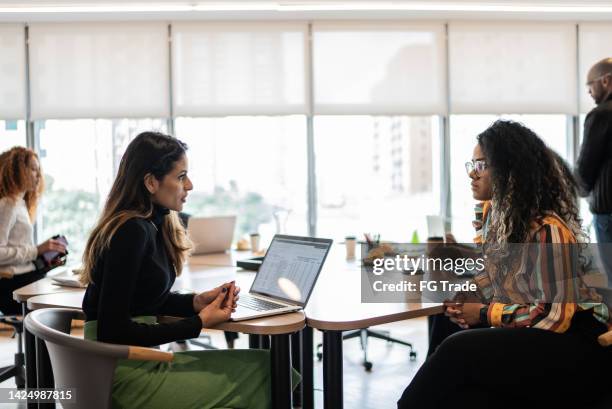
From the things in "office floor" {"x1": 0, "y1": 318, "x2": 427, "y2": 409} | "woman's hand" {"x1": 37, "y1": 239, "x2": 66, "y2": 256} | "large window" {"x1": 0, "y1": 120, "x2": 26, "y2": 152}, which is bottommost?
"office floor" {"x1": 0, "y1": 318, "x2": 427, "y2": 409}

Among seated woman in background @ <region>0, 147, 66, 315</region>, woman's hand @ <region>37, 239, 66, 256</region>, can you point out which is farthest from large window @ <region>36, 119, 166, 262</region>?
woman's hand @ <region>37, 239, 66, 256</region>

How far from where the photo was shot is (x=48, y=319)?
1.82 metres

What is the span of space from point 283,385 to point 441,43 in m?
4.01

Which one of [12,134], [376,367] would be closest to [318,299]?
[376,367]

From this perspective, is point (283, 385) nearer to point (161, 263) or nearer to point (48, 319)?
point (161, 263)

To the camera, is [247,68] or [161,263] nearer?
[161,263]

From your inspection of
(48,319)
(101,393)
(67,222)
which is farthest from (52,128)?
(101,393)

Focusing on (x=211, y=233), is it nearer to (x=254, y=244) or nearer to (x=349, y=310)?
(x=254, y=244)

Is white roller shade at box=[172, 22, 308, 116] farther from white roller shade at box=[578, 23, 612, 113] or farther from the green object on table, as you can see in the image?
the green object on table

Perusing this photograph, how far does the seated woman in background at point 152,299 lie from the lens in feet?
5.35

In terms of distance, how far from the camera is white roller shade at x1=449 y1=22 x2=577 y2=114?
5035 millimetres

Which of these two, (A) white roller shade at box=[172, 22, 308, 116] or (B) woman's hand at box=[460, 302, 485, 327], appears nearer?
(B) woman's hand at box=[460, 302, 485, 327]

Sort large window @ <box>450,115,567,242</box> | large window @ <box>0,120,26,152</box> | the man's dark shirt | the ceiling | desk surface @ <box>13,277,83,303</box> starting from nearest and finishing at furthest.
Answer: desk surface @ <box>13,277,83,303</box> → the man's dark shirt → the ceiling → large window @ <box>0,120,26,152</box> → large window @ <box>450,115,567,242</box>

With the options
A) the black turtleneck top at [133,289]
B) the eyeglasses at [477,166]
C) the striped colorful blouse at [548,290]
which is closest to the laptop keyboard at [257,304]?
the black turtleneck top at [133,289]
